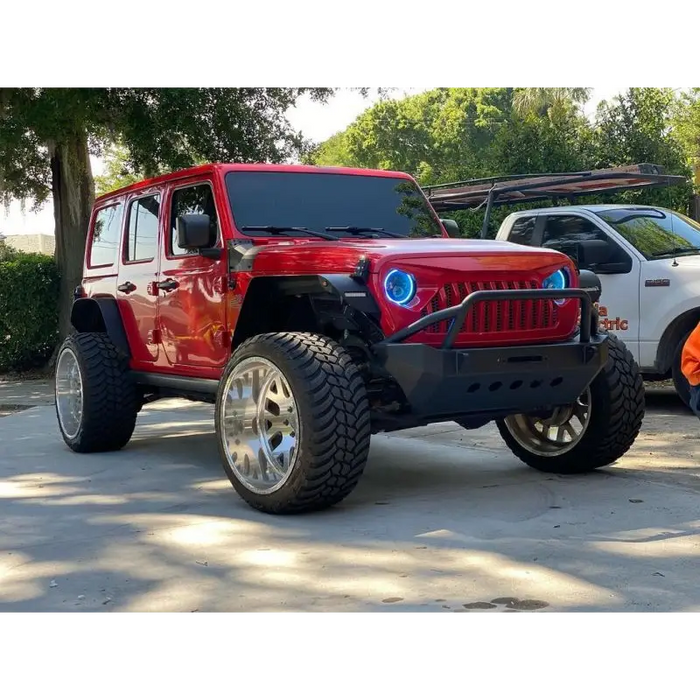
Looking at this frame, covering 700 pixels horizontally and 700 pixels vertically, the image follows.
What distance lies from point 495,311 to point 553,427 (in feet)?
5.28

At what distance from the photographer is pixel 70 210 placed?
49.6ft

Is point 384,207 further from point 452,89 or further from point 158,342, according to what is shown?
point 452,89

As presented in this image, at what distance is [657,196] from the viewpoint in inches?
545

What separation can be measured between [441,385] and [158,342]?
277 centimetres

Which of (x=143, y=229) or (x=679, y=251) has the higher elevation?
(x=143, y=229)

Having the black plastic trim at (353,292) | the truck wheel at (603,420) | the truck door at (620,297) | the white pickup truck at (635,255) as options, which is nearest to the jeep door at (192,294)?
the black plastic trim at (353,292)

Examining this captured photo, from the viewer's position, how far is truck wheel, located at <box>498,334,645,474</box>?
19.8 ft

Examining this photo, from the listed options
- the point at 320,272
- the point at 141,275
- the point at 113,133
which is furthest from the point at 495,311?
the point at 113,133

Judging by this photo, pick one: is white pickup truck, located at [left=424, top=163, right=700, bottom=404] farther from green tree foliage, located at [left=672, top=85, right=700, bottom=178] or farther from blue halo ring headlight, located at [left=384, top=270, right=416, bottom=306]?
green tree foliage, located at [left=672, top=85, right=700, bottom=178]

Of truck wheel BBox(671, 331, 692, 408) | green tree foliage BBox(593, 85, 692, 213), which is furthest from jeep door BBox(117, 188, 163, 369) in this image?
green tree foliage BBox(593, 85, 692, 213)

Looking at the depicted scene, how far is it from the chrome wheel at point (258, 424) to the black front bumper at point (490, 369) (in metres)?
0.61

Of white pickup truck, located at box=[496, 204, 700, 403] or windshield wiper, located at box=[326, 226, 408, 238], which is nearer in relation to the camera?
windshield wiper, located at box=[326, 226, 408, 238]

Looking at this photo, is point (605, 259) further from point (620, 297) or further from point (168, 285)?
point (168, 285)

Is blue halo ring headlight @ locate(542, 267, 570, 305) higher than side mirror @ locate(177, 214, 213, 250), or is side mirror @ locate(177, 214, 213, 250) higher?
side mirror @ locate(177, 214, 213, 250)
